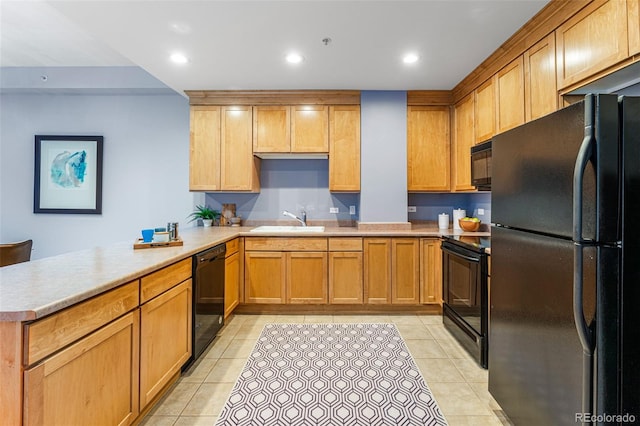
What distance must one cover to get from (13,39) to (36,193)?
72.4 inches

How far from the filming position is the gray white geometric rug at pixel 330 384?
1712mm

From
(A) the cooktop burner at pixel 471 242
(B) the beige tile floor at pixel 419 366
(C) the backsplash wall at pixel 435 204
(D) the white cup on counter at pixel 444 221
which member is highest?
(C) the backsplash wall at pixel 435 204

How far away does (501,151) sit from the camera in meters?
1.60

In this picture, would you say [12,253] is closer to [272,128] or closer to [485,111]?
[272,128]

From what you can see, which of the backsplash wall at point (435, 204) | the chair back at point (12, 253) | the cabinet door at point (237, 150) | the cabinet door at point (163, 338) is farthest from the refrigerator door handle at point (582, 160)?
the chair back at point (12, 253)

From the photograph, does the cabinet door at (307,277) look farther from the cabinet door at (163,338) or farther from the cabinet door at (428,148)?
the cabinet door at (428,148)

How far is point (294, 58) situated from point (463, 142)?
204cm

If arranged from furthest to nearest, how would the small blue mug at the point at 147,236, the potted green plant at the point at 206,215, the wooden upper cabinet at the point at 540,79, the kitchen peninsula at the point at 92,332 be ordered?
the potted green plant at the point at 206,215 → the small blue mug at the point at 147,236 → the wooden upper cabinet at the point at 540,79 → the kitchen peninsula at the point at 92,332

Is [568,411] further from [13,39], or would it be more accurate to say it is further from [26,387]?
[13,39]

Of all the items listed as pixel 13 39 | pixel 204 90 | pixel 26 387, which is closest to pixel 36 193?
pixel 13 39

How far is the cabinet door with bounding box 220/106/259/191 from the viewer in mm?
3543

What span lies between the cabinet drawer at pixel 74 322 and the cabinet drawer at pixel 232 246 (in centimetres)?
144

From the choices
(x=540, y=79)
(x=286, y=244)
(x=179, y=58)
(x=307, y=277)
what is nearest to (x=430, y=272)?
(x=307, y=277)

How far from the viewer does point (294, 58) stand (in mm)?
2719
